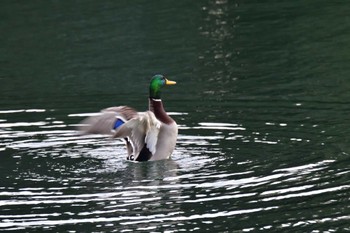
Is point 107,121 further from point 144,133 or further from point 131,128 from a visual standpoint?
point 144,133

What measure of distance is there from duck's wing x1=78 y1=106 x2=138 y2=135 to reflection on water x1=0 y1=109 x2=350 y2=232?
0.53 meters

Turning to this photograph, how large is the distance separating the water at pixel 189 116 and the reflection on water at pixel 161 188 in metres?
0.02

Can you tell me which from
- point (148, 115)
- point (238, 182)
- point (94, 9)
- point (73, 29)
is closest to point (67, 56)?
point (73, 29)

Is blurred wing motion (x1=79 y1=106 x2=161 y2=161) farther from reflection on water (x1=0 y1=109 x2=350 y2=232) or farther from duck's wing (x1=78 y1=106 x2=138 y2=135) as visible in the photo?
reflection on water (x1=0 y1=109 x2=350 y2=232)

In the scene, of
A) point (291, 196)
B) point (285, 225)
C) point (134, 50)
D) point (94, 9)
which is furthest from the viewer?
point (94, 9)

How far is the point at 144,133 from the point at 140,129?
10 cm

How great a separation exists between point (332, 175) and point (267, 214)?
1843 mm

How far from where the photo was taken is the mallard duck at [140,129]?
16281 millimetres

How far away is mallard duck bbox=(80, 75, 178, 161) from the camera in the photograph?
16281 mm

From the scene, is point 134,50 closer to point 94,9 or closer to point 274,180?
point 94,9

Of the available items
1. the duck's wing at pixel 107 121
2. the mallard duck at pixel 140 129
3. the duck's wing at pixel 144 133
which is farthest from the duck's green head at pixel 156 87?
the duck's wing at pixel 107 121

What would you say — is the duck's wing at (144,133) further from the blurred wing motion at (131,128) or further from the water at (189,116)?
the water at (189,116)

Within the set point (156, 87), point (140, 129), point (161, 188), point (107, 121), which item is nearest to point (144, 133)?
point (140, 129)

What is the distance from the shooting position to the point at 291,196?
14.1 m
